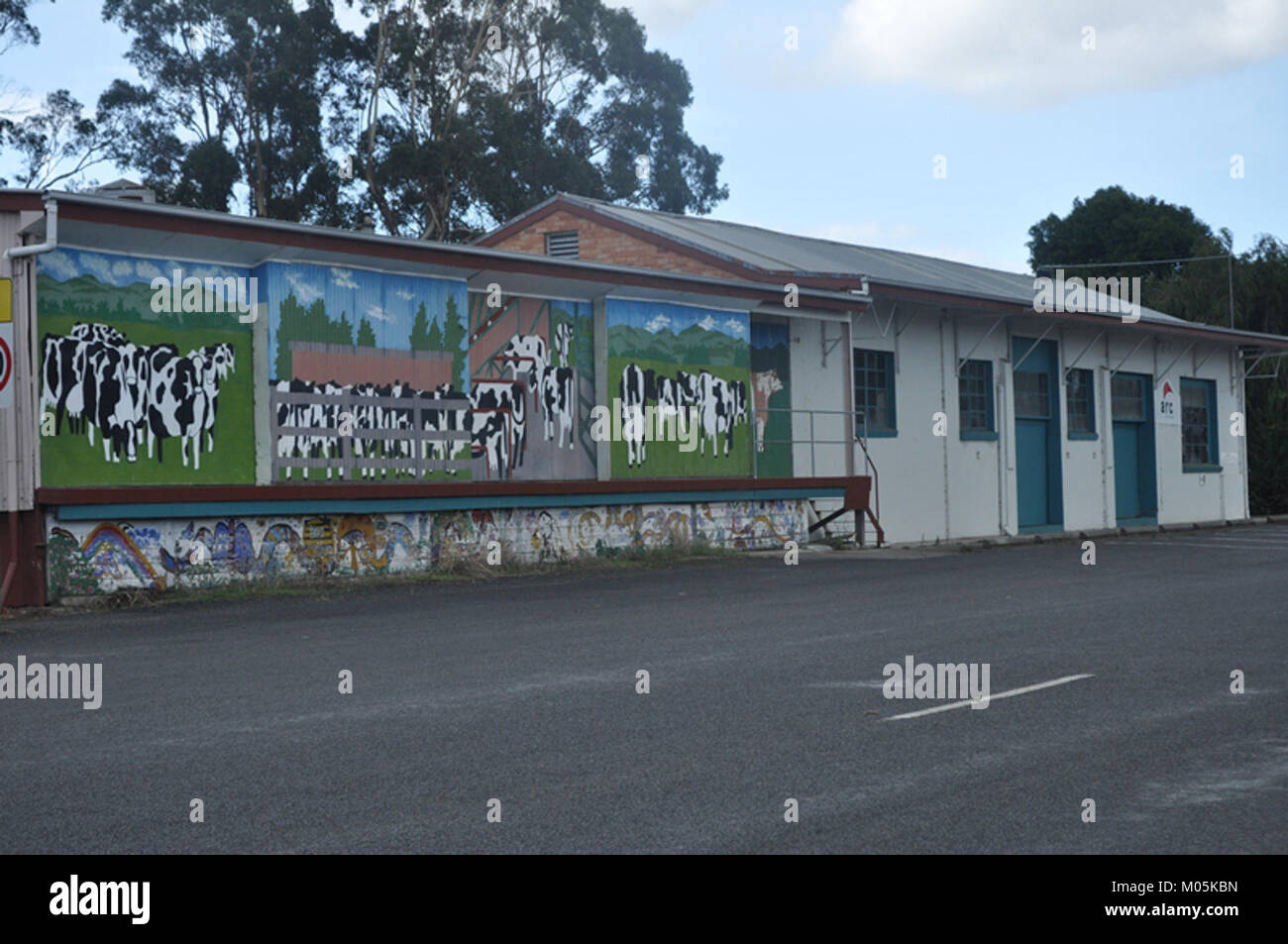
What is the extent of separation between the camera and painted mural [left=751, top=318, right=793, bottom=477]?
24.4 meters

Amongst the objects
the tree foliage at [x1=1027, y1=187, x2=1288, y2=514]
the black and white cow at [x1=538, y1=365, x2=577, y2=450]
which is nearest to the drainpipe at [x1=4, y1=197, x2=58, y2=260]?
the black and white cow at [x1=538, y1=365, x2=577, y2=450]

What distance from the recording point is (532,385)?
20766 mm

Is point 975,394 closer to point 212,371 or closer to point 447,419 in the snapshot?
point 447,419

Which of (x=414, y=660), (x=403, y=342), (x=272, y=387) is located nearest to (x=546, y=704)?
(x=414, y=660)

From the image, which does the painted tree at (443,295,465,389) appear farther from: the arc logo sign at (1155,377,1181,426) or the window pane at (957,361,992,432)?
the arc logo sign at (1155,377,1181,426)

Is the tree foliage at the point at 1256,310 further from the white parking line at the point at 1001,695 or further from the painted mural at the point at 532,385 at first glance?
the white parking line at the point at 1001,695

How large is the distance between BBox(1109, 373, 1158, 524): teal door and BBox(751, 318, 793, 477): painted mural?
12.8m

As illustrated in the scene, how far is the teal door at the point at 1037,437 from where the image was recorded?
3089 centimetres

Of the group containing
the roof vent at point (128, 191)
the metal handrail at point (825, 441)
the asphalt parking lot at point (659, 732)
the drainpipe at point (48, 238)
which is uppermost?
the roof vent at point (128, 191)

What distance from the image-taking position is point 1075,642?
11203mm

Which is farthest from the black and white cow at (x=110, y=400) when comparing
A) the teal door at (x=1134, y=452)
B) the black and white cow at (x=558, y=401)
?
the teal door at (x=1134, y=452)

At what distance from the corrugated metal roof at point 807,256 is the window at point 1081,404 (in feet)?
6.93

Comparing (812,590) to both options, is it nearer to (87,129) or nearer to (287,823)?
(287,823)
